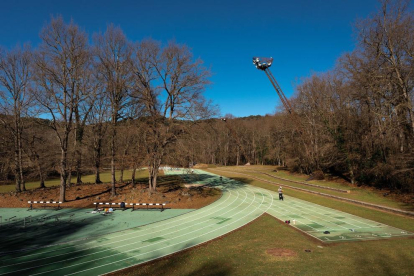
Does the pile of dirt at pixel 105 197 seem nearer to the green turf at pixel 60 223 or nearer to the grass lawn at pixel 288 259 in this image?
the green turf at pixel 60 223

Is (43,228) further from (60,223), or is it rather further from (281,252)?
(281,252)

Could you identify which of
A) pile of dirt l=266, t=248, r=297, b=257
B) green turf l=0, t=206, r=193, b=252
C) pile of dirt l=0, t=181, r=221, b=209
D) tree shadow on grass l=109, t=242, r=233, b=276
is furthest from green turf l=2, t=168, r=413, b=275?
pile of dirt l=0, t=181, r=221, b=209

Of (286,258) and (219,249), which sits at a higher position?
(286,258)

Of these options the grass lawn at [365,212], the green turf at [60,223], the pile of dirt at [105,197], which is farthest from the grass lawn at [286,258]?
the pile of dirt at [105,197]

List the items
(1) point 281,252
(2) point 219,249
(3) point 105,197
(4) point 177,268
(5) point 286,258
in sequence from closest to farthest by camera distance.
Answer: (4) point 177,268 → (5) point 286,258 → (1) point 281,252 → (2) point 219,249 → (3) point 105,197

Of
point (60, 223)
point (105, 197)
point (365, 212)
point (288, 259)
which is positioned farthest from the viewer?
point (105, 197)

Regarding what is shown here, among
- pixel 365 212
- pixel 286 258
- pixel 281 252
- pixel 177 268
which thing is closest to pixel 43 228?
pixel 177 268

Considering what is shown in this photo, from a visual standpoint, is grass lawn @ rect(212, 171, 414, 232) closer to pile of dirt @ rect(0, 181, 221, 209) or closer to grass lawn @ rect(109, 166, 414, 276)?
grass lawn @ rect(109, 166, 414, 276)

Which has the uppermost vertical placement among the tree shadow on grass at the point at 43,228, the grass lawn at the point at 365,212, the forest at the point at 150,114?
the forest at the point at 150,114

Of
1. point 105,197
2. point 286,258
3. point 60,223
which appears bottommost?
point 60,223
